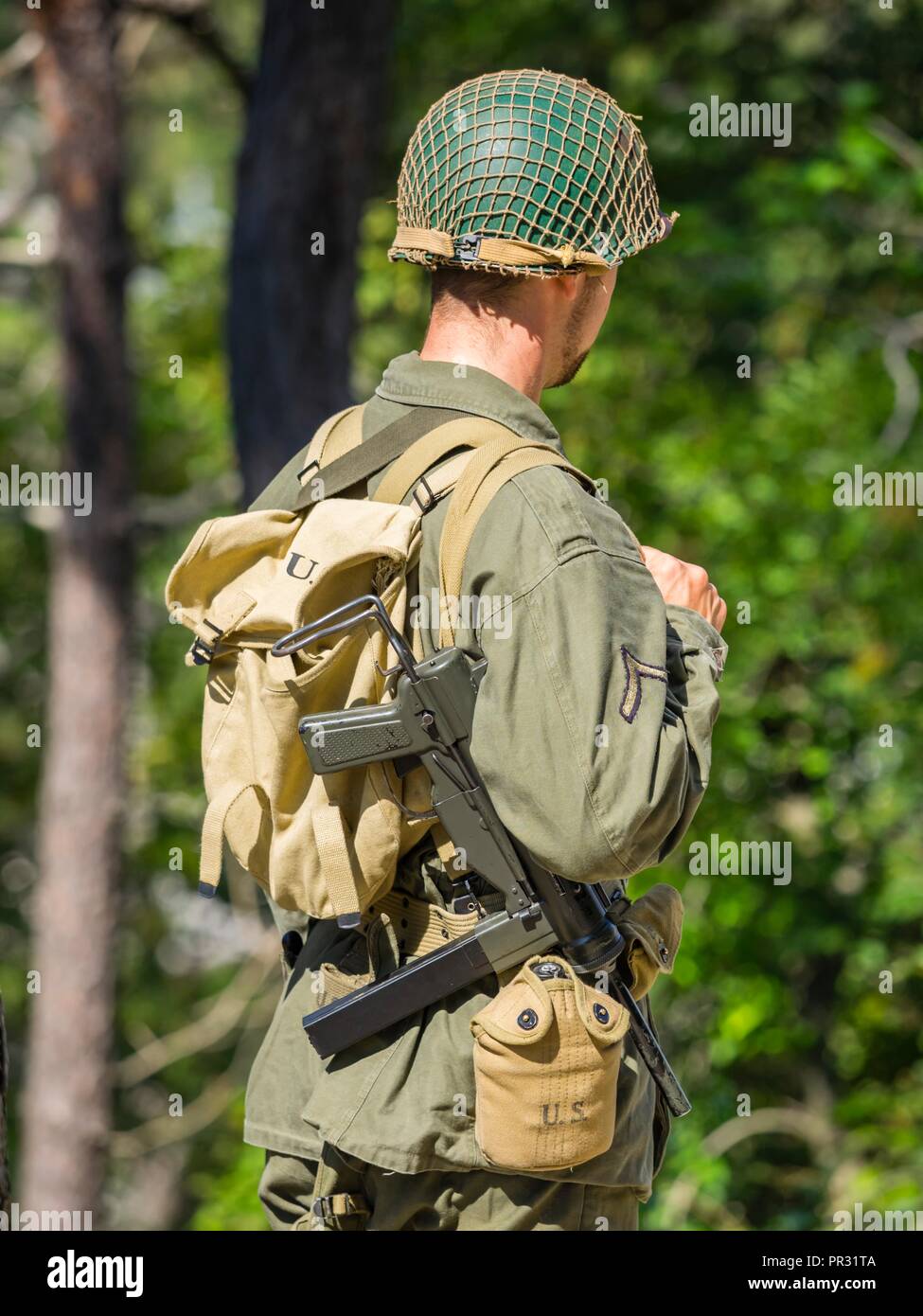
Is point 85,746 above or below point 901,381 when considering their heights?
below

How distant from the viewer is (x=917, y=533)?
287 inches

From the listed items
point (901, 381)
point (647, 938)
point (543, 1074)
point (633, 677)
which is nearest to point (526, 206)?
point (633, 677)

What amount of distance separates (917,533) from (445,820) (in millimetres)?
5765

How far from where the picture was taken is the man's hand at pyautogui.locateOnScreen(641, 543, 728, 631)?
2.17 m

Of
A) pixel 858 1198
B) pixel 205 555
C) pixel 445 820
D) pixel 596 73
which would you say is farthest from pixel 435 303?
pixel 596 73

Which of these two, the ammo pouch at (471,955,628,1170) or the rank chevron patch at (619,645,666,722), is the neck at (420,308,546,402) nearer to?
the rank chevron patch at (619,645,666,722)

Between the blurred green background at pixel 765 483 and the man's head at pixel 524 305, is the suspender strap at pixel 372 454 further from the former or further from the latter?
the blurred green background at pixel 765 483

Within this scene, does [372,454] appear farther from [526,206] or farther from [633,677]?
[633,677]

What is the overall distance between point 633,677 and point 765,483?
5.41m

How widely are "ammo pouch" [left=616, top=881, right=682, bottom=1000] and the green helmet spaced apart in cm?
89

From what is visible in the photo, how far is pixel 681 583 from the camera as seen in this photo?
217cm

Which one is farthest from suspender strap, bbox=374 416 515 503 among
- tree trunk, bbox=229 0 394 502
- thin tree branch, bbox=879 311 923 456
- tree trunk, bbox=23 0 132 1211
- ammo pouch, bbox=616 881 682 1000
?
tree trunk, bbox=23 0 132 1211

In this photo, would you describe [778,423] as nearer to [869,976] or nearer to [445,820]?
[869,976]

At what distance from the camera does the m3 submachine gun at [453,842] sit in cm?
197
